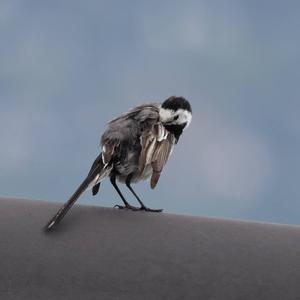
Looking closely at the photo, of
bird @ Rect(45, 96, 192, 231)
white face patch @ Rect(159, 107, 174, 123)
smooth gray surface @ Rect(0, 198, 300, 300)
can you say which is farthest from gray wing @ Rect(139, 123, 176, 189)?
smooth gray surface @ Rect(0, 198, 300, 300)

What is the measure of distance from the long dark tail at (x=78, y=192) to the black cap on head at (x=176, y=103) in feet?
2.54

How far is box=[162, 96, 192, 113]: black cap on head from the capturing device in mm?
5742

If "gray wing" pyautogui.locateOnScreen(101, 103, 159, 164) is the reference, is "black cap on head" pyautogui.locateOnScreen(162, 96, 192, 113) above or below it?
above

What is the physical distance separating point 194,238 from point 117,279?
40 cm

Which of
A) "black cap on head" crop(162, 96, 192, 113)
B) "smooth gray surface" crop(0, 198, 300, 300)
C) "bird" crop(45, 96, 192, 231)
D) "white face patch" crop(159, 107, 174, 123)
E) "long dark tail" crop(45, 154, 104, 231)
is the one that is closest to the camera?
"smooth gray surface" crop(0, 198, 300, 300)

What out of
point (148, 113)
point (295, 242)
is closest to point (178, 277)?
point (295, 242)

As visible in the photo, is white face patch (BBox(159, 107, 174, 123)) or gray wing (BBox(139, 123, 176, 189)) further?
white face patch (BBox(159, 107, 174, 123))

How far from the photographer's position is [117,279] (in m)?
2.86

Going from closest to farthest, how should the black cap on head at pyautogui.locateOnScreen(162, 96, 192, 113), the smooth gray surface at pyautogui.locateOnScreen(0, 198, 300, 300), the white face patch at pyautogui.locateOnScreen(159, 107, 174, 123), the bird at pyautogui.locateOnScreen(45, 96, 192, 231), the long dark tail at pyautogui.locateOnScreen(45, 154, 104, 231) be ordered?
the smooth gray surface at pyautogui.locateOnScreen(0, 198, 300, 300) → the long dark tail at pyautogui.locateOnScreen(45, 154, 104, 231) → the bird at pyautogui.locateOnScreen(45, 96, 192, 231) → the white face patch at pyautogui.locateOnScreen(159, 107, 174, 123) → the black cap on head at pyautogui.locateOnScreen(162, 96, 192, 113)

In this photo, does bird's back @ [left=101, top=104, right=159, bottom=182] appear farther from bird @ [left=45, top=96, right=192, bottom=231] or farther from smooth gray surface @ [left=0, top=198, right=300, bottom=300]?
smooth gray surface @ [left=0, top=198, right=300, bottom=300]

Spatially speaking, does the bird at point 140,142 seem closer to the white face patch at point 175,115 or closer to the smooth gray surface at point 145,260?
the white face patch at point 175,115

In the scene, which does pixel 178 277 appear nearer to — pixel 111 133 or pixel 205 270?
pixel 205 270

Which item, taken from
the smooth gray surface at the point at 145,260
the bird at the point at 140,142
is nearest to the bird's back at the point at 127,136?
the bird at the point at 140,142

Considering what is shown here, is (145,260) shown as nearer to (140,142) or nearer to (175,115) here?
(140,142)
